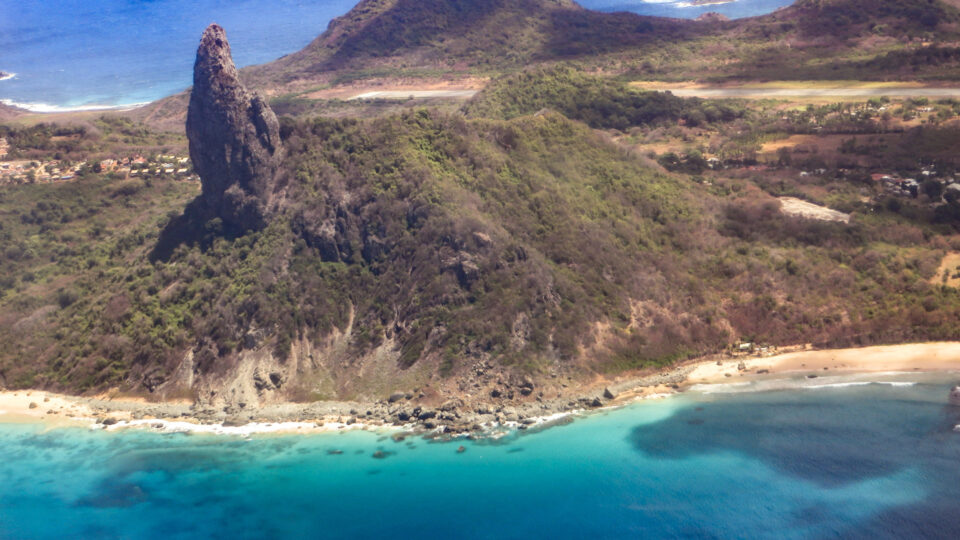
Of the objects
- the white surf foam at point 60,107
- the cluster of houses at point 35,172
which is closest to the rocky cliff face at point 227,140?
the cluster of houses at point 35,172

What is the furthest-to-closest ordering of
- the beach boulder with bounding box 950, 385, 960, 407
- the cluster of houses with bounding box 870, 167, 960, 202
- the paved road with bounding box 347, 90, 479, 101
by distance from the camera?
the paved road with bounding box 347, 90, 479, 101, the cluster of houses with bounding box 870, 167, 960, 202, the beach boulder with bounding box 950, 385, 960, 407

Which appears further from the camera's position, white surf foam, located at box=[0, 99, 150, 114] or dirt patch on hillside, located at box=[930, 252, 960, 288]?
white surf foam, located at box=[0, 99, 150, 114]

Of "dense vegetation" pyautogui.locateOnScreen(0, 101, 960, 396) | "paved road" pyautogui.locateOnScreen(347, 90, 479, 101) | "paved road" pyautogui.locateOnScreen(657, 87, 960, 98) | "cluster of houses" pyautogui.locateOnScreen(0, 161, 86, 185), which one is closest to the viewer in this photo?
"dense vegetation" pyautogui.locateOnScreen(0, 101, 960, 396)

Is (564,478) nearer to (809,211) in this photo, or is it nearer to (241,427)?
(241,427)

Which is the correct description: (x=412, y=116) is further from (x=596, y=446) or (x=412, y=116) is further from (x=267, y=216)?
(x=596, y=446)

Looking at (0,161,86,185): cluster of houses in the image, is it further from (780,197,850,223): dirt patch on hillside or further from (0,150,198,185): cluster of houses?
(780,197,850,223): dirt patch on hillside

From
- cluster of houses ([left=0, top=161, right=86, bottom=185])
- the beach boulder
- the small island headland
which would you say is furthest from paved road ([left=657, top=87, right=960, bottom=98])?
the small island headland
